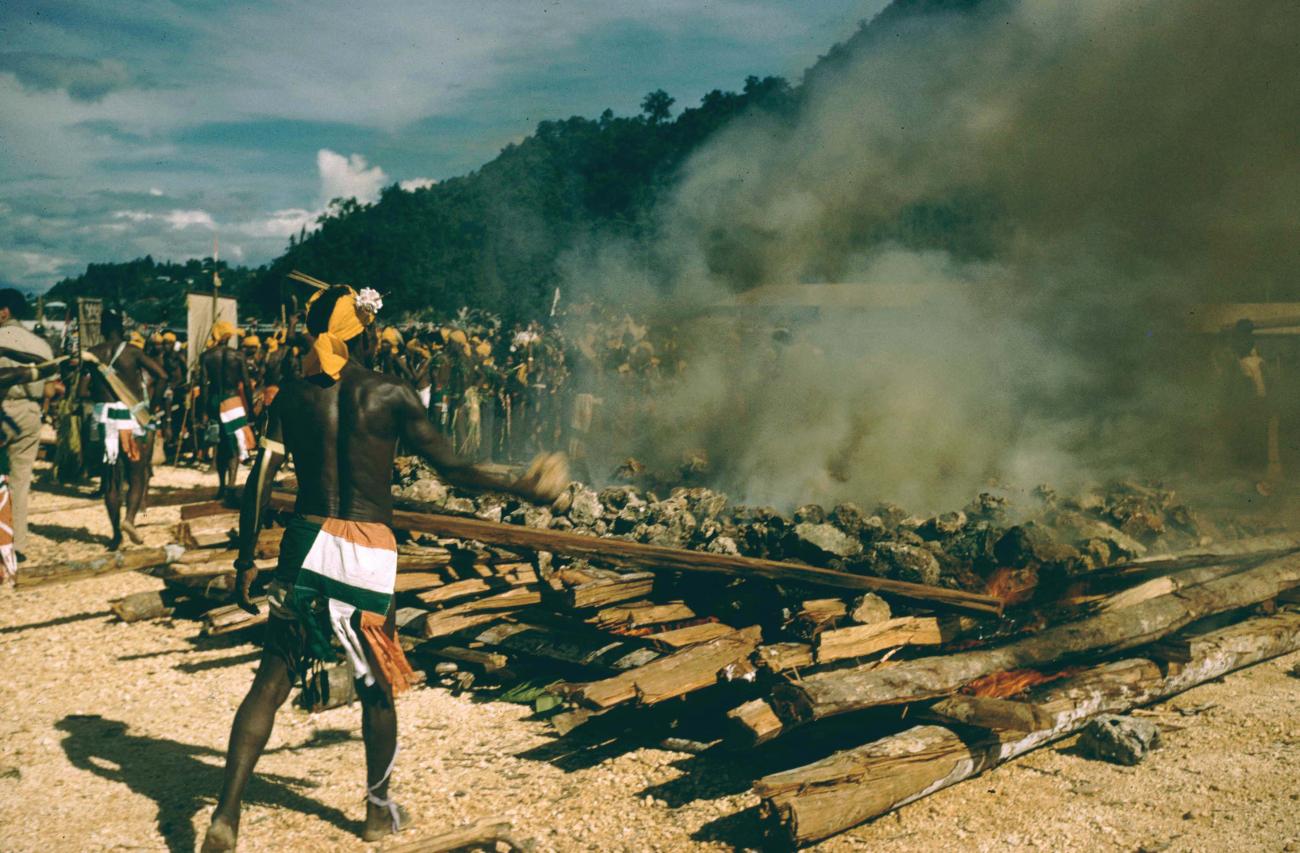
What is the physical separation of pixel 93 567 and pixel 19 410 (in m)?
2.26

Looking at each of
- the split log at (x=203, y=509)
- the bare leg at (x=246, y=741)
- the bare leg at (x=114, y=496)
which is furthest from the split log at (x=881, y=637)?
the bare leg at (x=114, y=496)

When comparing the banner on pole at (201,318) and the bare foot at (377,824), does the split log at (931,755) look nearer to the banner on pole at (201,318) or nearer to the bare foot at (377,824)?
the bare foot at (377,824)

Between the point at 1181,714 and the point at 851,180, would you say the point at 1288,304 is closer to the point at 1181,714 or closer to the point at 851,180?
the point at 851,180

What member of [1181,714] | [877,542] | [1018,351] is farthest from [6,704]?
[1018,351]

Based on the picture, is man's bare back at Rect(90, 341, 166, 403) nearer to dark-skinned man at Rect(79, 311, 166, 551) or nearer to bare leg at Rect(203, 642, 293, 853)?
dark-skinned man at Rect(79, 311, 166, 551)

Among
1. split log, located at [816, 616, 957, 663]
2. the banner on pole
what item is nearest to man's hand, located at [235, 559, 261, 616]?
split log, located at [816, 616, 957, 663]

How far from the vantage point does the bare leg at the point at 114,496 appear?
25.4ft

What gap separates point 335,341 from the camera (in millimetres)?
3213

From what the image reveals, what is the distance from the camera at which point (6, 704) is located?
15.1 feet

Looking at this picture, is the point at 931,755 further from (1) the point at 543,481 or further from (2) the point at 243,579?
(2) the point at 243,579

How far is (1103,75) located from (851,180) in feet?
13.2

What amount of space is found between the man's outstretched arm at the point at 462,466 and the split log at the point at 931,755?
53.0 inches

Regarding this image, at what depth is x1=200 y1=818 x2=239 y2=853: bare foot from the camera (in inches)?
115

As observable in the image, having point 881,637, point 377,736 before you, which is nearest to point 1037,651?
point 881,637
